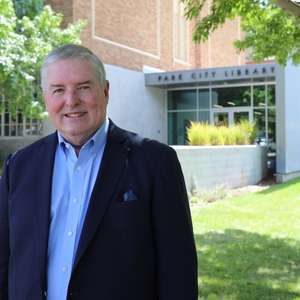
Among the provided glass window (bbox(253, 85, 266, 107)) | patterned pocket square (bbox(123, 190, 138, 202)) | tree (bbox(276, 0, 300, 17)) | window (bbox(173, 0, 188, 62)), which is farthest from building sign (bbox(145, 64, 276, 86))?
patterned pocket square (bbox(123, 190, 138, 202))

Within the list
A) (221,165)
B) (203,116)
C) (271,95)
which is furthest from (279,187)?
(203,116)

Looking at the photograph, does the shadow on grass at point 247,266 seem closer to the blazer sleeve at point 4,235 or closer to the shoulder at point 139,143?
the blazer sleeve at point 4,235

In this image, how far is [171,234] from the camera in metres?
2.36

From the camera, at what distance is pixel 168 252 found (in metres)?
2.36

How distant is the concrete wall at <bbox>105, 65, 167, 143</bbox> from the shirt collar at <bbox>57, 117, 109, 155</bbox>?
19.7 m

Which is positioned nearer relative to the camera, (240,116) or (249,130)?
(249,130)

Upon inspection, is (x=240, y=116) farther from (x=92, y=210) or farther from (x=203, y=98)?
(x=92, y=210)

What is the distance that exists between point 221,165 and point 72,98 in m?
15.0

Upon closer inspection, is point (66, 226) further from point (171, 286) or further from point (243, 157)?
point (243, 157)

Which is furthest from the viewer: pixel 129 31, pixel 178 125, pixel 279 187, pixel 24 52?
pixel 178 125

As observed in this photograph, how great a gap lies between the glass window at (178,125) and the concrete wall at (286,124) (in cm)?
644

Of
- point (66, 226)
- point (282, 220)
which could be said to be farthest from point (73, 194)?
point (282, 220)

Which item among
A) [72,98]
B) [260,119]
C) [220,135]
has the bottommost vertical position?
[72,98]

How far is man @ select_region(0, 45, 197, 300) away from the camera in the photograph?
7.39 feet
